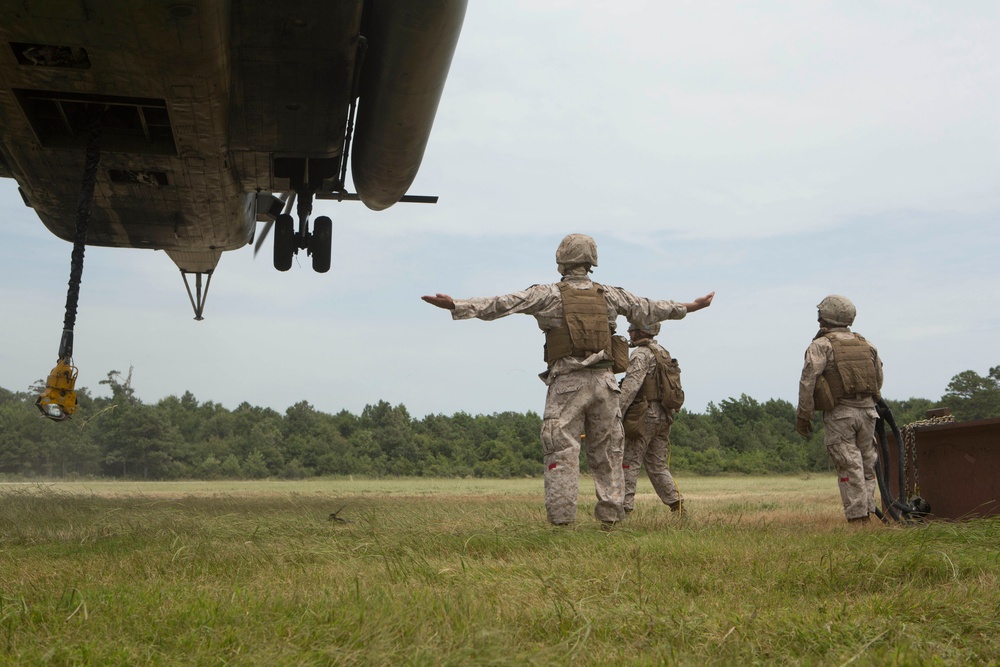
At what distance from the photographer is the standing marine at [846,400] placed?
23.0 ft

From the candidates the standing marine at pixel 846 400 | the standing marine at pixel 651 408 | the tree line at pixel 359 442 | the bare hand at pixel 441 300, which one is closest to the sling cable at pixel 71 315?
the bare hand at pixel 441 300

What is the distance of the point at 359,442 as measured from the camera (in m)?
34.4

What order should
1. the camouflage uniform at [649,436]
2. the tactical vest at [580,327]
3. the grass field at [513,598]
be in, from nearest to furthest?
the grass field at [513,598], the tactical vest at [580,327], the camouflage uniform at [649,436]

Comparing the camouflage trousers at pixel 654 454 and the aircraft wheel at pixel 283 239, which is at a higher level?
the aircraft wheel at pixel 283 239

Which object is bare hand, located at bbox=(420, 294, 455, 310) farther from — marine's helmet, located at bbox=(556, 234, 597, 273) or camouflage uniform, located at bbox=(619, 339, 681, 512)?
camouflage uniform, located at bbox=(619, 339, 681, 512)

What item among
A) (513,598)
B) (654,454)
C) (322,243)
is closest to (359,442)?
(322,243)

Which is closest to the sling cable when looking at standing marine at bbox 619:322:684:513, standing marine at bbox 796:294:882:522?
standing marine at bbox 619:322:684:513

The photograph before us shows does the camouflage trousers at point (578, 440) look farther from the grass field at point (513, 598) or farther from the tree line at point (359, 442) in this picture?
the tree line at point (359, 442)

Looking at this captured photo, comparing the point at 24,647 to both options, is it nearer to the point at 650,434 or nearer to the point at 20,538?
the point at 20,538

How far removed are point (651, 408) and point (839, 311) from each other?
6.42 feet

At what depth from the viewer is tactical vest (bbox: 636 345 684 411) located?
27.6ft

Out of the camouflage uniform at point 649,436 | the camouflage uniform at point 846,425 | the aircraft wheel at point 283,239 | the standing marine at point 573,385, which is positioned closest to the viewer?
the standing marine at point 573,385

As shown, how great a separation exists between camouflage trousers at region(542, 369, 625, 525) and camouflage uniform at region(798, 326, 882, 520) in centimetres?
173

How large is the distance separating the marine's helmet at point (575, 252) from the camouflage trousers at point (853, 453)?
2.32 m
